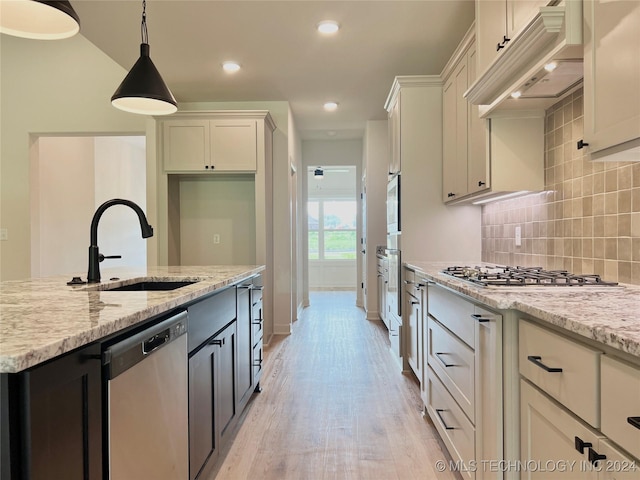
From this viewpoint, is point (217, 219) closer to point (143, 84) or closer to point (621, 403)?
point (143, 84)

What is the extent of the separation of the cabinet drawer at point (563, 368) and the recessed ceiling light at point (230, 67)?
3393mm

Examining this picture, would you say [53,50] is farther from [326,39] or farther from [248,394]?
[248,394]

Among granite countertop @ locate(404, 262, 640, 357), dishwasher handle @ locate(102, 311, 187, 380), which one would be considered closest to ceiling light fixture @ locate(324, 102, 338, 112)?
granite countertop @ locate(404, 262, 640, 357)

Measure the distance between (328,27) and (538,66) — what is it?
1.85 meters

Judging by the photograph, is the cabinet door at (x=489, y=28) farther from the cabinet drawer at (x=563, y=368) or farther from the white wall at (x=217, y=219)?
the white wall at (x=217, y=219)

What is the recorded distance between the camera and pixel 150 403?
119 cm

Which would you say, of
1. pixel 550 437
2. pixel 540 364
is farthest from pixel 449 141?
pixel 550 437

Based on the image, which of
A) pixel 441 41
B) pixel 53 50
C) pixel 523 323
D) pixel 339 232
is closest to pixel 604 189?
pixel 523 323

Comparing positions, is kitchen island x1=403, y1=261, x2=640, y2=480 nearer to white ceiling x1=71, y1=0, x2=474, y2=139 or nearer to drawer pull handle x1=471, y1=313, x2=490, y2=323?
drawer pull handle x1=471, y1=313, x2=490, y2=323

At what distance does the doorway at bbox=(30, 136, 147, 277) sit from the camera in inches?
206

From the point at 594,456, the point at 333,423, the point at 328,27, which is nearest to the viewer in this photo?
the point at 594,456

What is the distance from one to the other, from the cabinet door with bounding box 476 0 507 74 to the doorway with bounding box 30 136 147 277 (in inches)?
203

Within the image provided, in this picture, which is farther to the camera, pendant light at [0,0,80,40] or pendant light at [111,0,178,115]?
pendant light at [111,0,178,115]

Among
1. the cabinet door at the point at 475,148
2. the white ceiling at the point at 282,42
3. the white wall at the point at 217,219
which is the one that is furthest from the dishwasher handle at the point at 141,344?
the white wall at the point at 217,219
